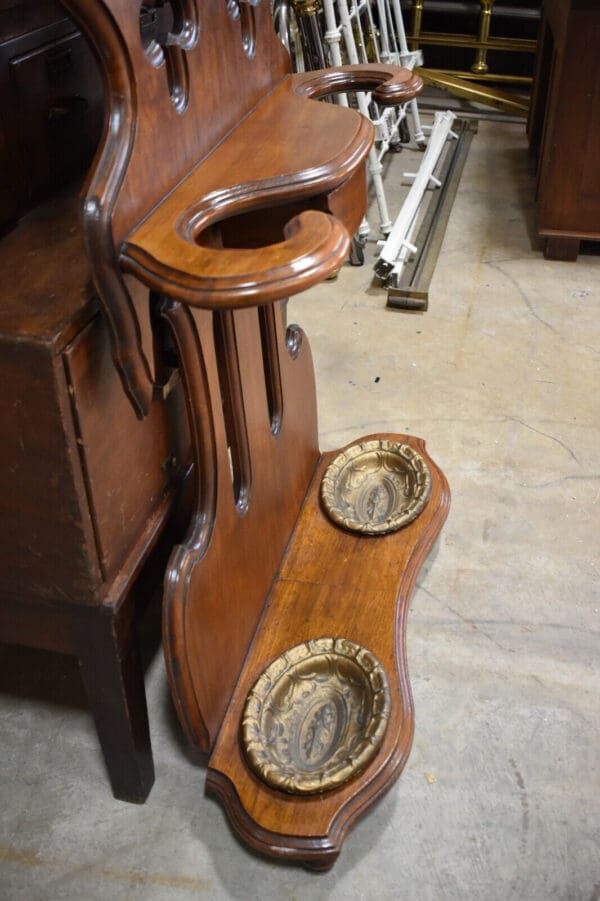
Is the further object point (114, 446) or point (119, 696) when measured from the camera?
point (119, 696)

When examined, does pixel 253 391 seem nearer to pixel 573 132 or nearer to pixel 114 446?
pixel 114 446

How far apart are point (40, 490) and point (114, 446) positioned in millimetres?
110

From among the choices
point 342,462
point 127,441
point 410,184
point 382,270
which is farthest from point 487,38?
point 127,441

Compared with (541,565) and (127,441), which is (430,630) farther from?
(127,441)

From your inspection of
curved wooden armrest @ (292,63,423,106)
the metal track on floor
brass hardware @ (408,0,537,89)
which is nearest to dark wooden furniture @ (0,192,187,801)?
curved wooden armrest @ (292,63,423,106)

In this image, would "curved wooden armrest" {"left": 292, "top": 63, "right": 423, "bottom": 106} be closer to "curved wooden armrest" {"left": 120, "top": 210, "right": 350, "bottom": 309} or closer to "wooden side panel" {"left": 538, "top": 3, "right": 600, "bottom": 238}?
"curved wooden armrest" {"left": 120, "top": 210, "right": 350, "bottom": 309}

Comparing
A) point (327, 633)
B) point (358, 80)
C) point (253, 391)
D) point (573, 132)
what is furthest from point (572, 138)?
point (327, 633)

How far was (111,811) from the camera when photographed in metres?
1.31

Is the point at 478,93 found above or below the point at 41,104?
below

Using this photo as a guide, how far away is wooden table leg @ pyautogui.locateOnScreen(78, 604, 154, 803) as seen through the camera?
3.70 ft

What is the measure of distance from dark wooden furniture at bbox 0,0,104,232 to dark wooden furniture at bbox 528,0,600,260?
5.81 ft

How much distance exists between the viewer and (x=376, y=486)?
1.78 m

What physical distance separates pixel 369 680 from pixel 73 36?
1.06 meters

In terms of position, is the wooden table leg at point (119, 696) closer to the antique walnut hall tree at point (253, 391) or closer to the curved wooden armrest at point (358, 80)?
the antique walnut hall tree at point (253, 391)
